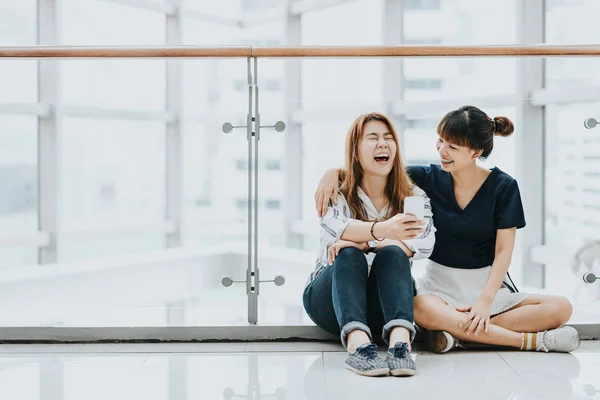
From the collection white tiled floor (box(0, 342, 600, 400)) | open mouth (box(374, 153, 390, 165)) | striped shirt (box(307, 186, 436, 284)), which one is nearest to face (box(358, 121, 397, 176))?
open mouth (box(374, 153, 390, 165))

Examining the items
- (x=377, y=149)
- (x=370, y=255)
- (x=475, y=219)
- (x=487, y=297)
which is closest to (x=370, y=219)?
(x=370, y=255)

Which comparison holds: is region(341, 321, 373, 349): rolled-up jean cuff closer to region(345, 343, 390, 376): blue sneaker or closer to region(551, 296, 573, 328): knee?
region(345, 343, 390, 376): blue sneaker

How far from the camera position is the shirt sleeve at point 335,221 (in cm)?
197

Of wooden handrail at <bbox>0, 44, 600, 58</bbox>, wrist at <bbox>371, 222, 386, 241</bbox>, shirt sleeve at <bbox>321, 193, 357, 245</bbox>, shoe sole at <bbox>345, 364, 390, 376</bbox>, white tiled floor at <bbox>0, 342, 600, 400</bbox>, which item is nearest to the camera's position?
white tiled floor at <bbox>0, 342, 600, 400</bbox>

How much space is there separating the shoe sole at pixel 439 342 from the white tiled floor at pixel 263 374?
0.03 m

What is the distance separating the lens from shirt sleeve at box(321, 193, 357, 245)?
1.97 meters

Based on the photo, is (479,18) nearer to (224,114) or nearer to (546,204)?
(546,204)

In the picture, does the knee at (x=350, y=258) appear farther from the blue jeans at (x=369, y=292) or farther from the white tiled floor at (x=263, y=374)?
the white tiled floor at (x=263, y=374)

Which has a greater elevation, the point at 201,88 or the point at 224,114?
the point at 201,88

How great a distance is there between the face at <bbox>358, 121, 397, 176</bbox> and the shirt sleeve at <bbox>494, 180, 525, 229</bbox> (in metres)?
0.39

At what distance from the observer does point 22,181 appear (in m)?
3.97

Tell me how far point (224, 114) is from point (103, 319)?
2.90ft

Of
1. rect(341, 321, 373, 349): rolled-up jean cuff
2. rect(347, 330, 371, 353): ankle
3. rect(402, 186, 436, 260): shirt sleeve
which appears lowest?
A: rect(347, 330, 371, 353): ankle

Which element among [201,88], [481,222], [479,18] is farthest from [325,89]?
[481,222]
